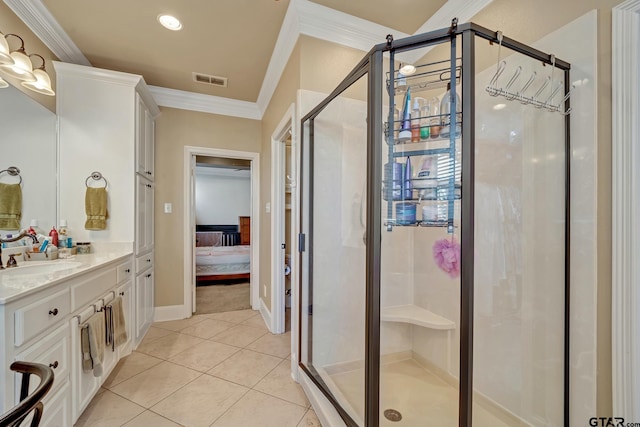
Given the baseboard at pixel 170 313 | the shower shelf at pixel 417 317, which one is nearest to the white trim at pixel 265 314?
the baseboard at pixel 170 313

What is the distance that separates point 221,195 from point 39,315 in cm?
627

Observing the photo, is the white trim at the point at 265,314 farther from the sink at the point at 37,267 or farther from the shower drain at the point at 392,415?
the sink at the point at 37,267

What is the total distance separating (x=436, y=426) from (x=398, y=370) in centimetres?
39

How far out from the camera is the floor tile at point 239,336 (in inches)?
99.7

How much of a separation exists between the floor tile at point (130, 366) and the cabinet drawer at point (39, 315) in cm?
89

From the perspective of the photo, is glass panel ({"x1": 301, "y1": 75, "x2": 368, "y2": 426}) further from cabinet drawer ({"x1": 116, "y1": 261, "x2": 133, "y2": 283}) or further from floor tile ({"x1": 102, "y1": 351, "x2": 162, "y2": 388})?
cabinet drawer ({"x1": 116, "y1": 261, "x2": 133, "y2": 283})

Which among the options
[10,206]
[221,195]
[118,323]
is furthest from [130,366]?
[221,195]

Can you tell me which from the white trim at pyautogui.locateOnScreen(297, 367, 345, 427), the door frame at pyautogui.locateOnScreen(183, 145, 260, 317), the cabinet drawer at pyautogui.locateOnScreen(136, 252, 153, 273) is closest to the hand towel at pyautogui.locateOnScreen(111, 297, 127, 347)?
the cabinet drawer at pyautogui.locateOnScreen(136, 252, 153, 273)

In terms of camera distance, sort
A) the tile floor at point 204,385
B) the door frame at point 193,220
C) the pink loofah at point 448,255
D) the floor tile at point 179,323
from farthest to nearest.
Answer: the door frame at point 193,220, the floor tile at point 179,323, the pink loofah at point 448,255, the tile floor at point 204,385

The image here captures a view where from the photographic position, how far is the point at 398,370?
189 centimetres

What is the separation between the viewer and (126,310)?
2.21m

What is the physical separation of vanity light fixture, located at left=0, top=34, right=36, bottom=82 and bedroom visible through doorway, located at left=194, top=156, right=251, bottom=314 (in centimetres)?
308

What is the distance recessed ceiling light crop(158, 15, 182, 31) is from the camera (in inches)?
75.8

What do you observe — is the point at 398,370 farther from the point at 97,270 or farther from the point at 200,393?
the point at 97,270
